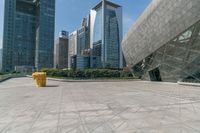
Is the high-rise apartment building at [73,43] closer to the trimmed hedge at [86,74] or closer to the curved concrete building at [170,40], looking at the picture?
the trimmed hedge at [86,74]

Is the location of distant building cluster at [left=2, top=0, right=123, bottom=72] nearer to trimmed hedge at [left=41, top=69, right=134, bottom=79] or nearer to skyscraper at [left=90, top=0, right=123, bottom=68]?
skyscraper at [left=90, top=0, right=123, bottom=68]

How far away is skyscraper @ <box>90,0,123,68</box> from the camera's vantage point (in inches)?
5408

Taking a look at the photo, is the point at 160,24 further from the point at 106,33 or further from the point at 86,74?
the point at 106,33

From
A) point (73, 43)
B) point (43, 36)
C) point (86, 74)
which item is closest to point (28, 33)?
point (43, 36)

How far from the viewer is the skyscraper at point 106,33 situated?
137375mm

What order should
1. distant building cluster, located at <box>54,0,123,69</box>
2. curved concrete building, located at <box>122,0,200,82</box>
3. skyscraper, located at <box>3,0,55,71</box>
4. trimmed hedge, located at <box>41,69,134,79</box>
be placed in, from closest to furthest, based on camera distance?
1. curved concrete building, located at <box>122,0,200,82</box>
2. trimmed hedge, located at <box>41,69,134,79</box>
3. skyscraper, located at <box>3,0,55,71</box>
4. distant building cluster, located at <box>54,0,123,69</box>

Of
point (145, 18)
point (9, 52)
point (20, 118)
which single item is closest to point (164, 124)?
point (20, 118)

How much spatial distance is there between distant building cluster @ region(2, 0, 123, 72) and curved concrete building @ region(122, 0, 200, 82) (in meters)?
88.9

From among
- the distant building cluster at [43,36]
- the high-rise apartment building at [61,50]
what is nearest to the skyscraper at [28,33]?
the distant building cluster at [43,36]

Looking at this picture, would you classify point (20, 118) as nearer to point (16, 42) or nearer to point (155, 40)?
point (155, 40)

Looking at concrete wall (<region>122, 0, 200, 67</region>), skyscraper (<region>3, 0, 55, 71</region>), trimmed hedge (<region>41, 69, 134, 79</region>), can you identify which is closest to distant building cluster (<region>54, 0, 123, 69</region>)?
skyscraper (<region>3, 0, 55, 71</region>)

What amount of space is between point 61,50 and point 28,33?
5770 centimetres

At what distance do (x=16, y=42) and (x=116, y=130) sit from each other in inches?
4774

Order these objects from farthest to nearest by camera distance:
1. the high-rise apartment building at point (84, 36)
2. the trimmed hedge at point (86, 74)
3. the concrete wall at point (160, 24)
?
the high-rise apartment building at point (84, 36), the trimmed hedge at point (86, 74), the concrete wall at point (160, 24)
